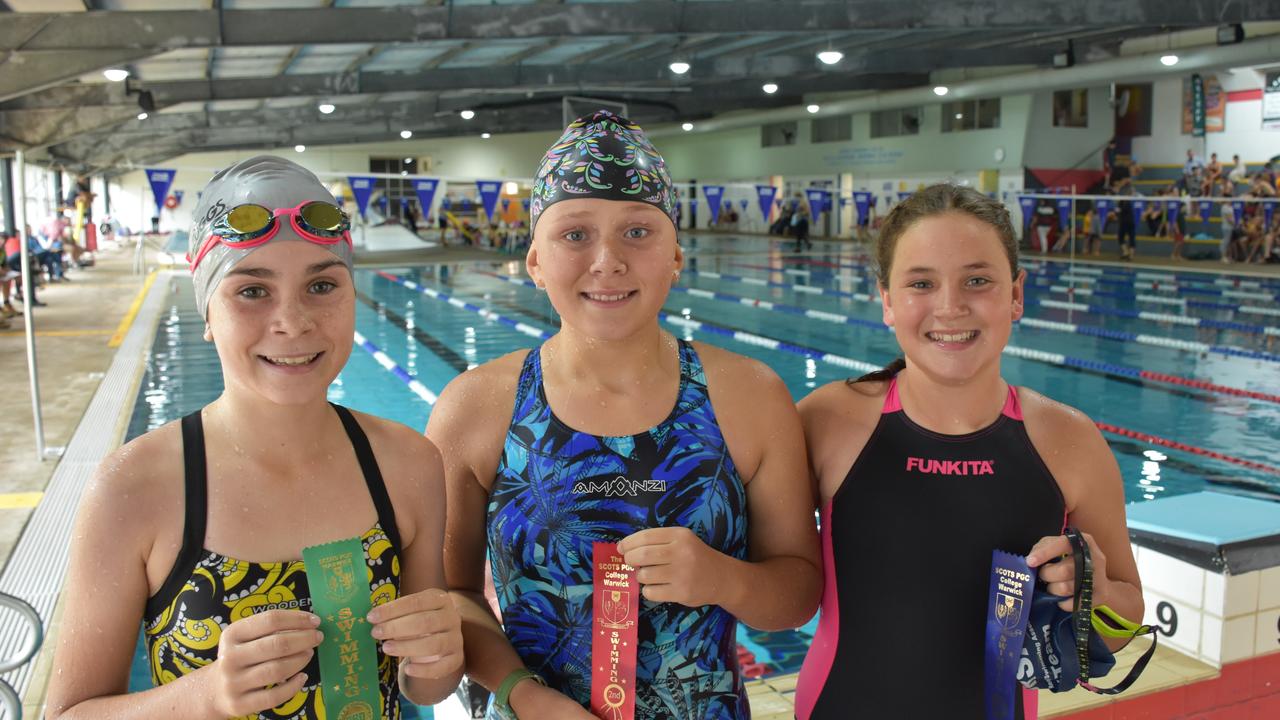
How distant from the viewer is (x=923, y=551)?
1643 mm

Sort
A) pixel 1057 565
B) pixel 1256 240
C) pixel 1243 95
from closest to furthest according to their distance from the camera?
pixel 1057 565, pixel 1256 240, pixel 1243 95

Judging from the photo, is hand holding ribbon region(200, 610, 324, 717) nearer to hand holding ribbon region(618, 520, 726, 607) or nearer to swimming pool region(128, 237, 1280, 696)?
hand holding ribbon region(618, 520, 726, 607)

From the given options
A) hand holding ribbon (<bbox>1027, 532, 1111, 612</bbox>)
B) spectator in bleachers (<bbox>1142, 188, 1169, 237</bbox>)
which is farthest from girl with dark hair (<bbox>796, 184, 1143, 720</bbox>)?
spectator in bleachers (<bbox>1142, 188, 1169, 237</bbox>)

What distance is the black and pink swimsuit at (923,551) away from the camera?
163 cm

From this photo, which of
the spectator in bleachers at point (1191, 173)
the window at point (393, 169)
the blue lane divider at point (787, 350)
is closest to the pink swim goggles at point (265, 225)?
the blue lane divider at point (787, 350)

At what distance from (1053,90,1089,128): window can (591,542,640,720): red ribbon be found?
83.2 feet

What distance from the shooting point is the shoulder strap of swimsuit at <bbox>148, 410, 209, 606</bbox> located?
46.8 inches

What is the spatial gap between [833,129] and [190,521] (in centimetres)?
3014

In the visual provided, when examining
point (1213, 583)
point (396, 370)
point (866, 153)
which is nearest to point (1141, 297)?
point (396, 370)

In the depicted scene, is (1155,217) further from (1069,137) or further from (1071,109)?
(1071,109)

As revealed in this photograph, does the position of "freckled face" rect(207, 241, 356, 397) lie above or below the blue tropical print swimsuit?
above

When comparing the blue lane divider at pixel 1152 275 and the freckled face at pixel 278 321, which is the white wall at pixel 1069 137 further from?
the freckled face at pixel 278 321

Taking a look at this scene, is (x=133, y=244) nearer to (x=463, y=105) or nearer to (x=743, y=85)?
(x=463, y=105)

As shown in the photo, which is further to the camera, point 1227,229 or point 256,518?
point 1227,229
